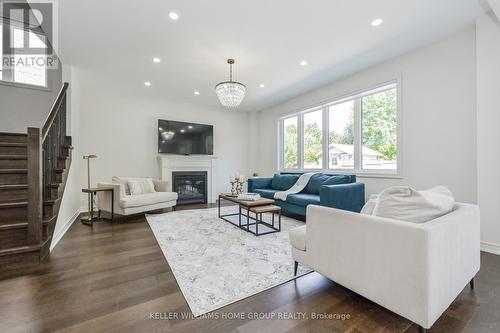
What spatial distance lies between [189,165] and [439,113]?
5163mm

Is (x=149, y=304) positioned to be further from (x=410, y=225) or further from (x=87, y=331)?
(x=410, y=225)

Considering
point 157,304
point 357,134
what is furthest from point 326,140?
point 157,304

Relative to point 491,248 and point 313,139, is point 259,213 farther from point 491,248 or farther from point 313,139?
point 491,248

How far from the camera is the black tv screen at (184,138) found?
220 inches

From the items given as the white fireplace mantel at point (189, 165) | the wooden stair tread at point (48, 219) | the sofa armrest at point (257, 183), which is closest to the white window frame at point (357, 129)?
the sofa armrest at point (257, 183)

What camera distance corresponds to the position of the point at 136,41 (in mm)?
3084

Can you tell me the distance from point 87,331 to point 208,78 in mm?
4142

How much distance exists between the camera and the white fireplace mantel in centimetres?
549

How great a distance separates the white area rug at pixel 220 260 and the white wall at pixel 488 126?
2381mm

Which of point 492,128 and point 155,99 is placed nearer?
point 492,128

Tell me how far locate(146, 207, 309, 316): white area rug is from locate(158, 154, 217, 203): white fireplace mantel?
1.94m

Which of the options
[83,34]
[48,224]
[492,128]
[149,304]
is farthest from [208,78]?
[492,128]

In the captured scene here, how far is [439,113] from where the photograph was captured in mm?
3127

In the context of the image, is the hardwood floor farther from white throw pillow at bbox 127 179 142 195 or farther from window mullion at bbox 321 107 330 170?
window mullion at bbox 321 107 330 170
